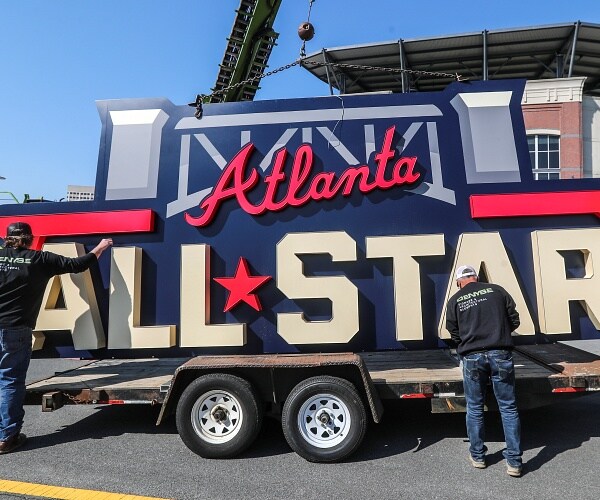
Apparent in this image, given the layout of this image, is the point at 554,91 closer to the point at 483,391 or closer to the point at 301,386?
the point at 483,391

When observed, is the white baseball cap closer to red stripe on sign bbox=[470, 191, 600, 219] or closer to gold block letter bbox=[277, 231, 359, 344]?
red stripe on sign bbox=[470, 191, 600, 219]

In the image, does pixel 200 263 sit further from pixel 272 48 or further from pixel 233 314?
pixel 272 48

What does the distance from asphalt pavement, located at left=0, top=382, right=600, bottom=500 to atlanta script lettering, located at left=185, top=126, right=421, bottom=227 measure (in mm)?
2506

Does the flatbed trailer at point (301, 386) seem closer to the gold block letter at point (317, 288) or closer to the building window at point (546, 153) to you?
the gold block letter at point (317, 288)

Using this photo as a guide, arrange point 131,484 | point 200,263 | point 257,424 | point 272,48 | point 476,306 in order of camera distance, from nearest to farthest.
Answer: point 131,484
point 476,306
point 257,424
point 200,263
point 272,48

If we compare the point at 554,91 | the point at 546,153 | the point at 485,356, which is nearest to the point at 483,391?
the point at 485,356

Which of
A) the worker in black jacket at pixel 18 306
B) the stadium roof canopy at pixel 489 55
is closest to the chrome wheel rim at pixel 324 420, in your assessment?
the worker in black jacket at pixel 18 306

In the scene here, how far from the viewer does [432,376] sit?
177 inches

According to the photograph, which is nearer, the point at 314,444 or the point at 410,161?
the point at 314,444

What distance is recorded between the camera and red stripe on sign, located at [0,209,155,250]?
198 inches

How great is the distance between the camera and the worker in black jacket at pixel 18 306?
4.37 meters

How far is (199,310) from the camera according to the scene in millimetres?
4926

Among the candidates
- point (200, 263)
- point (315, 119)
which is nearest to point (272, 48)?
point (315, 119)

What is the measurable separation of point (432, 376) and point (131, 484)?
298 cm
